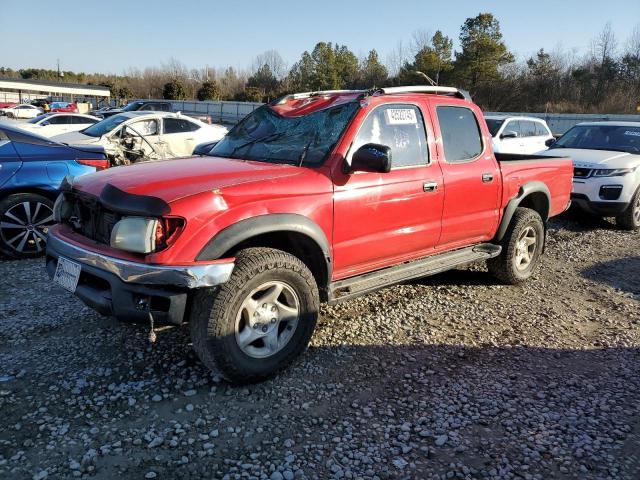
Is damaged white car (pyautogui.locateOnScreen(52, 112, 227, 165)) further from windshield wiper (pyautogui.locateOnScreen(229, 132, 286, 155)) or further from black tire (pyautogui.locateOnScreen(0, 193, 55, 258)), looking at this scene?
windshield wiper (pyautogui.locateOnScreen(229, 132, 286, 155))

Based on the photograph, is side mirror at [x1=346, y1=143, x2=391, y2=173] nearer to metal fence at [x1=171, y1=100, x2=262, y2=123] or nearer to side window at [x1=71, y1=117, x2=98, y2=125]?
side window at [x1=71, y1=117, x2=98, y2=125]

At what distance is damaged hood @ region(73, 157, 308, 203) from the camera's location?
10.0 feet

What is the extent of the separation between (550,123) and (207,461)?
102ft

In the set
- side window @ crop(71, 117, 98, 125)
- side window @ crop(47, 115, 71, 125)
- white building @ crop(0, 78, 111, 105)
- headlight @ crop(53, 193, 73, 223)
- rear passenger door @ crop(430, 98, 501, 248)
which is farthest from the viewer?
white building @ crop(0, 78, 111, 105)

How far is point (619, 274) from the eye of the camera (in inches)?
237

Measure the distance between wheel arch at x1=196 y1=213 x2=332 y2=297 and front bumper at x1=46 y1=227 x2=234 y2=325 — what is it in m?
0.12

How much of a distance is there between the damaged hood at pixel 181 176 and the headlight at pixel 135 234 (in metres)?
0.17

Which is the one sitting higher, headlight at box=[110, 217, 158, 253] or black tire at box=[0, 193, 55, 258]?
headlight at box=[110, 217, 158, 253]

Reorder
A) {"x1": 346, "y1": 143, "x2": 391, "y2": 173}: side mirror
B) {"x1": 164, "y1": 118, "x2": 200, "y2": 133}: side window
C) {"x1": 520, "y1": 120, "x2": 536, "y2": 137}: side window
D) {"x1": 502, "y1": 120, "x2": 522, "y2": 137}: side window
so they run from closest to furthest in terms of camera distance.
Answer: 1. {"x1": 346, "y1": 143, "x2": 391, "y2": 173}: side mirror
2. {"x1": 164, "y1": 118, "x2": 200, "y2": 133}: side window
3. {"x1": 502, "y1": 120, "x2": 522, "y2": 137}: side window
4. {"x1": 520, "y1": 120, "x2": 536, "y2": 137}: side window

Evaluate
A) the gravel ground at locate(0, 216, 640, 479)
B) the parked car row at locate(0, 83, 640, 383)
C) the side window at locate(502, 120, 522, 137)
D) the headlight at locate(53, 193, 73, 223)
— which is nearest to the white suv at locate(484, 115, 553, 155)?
the side window at locate(502, 120, 522, 137)

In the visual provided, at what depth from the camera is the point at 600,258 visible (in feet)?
21.8

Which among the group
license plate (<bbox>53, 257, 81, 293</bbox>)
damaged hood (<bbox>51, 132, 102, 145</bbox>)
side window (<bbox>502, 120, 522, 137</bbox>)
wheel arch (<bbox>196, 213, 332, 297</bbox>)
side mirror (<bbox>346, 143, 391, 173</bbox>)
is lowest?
license plate (<bbox>53, 257, 81, 293</bbox>)

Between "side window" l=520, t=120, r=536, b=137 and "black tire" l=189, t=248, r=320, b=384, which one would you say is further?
"side window" l=520, t=120, r=536, b=137

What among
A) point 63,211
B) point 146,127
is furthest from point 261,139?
point 146,127
